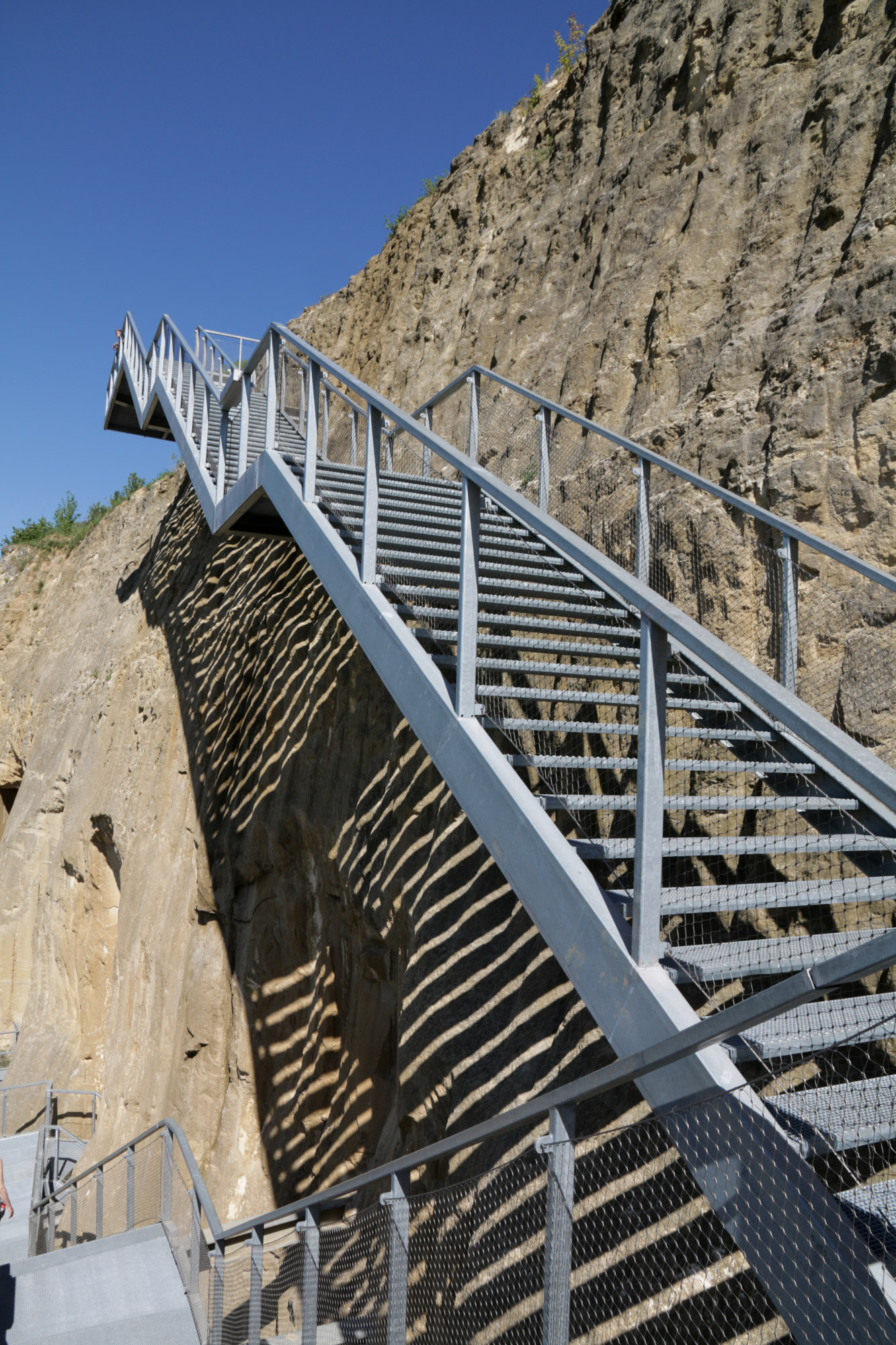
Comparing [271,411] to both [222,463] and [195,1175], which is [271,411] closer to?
[222,463]

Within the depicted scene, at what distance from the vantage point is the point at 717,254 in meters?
7.67

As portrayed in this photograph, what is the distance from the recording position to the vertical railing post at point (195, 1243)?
5352mm

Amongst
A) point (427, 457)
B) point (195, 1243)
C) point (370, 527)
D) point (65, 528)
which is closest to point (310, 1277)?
point (195, 1243)

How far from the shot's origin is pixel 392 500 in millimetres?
6711

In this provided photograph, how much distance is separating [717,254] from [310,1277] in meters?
7.64

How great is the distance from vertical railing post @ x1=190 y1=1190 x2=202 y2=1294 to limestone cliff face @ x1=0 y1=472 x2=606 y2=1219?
1471 millimetres

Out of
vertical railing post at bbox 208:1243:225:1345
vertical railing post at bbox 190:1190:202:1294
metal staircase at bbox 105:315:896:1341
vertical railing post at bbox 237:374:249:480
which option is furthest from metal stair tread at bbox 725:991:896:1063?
vertical railing post at bbox 237:374:249:480

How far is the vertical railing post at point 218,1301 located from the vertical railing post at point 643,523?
14.6 feet

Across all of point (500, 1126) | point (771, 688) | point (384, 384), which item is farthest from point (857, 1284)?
point (384, 384)

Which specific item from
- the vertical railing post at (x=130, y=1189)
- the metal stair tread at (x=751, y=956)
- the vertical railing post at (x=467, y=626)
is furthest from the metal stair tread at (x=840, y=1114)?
the vertical railing post at (x=130, y=1189)

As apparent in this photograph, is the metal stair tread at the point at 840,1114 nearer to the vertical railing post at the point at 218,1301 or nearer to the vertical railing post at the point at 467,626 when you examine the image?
the vertical railing post at the point at 467,626

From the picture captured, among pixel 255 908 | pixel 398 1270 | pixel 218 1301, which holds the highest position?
pixel 255 908

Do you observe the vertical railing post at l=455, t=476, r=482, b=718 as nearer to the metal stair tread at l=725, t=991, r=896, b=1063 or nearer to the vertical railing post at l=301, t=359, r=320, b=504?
the metal stair tread at l=725, t=991, r=896, b=1063

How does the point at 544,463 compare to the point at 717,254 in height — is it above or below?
below
